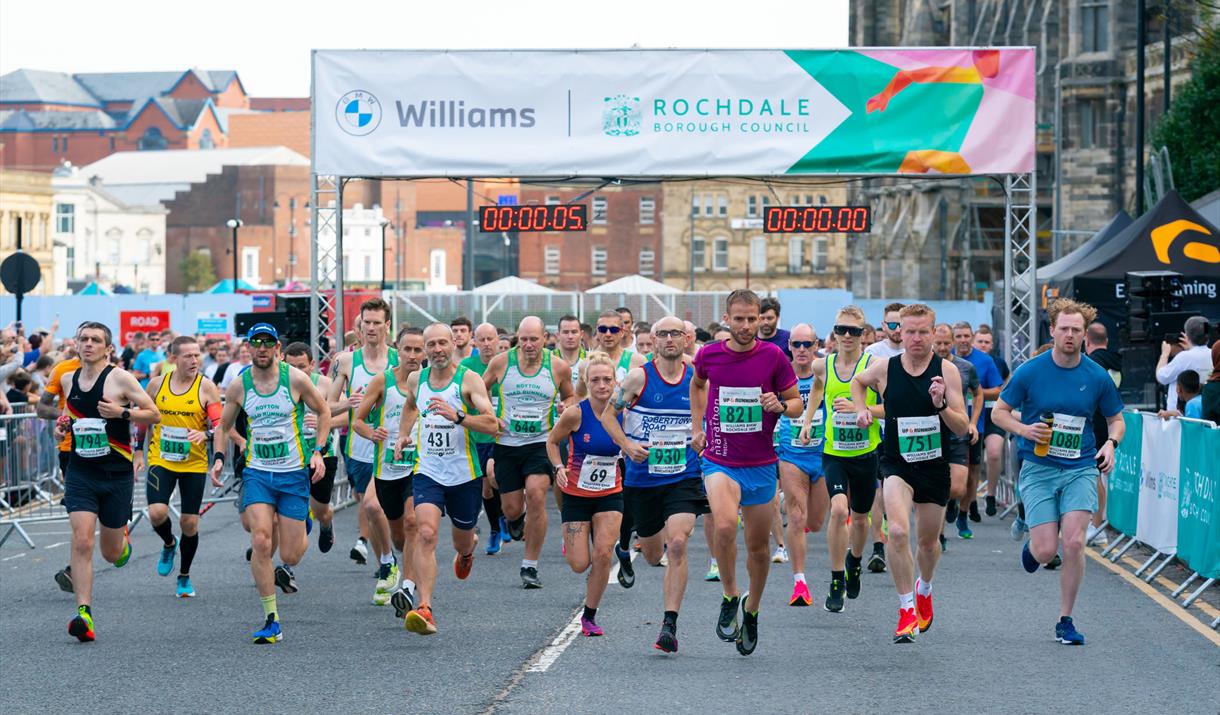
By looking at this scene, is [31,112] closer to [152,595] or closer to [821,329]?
[821,329]

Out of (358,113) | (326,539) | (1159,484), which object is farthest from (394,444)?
(358,113)

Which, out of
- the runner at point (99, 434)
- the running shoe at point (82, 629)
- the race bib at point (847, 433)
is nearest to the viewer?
the running shoe at point (82, 629)

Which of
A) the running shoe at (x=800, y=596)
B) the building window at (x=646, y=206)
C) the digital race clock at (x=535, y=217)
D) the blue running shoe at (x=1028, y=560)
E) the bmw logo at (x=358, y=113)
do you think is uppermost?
the building window at (x=646, y=206)

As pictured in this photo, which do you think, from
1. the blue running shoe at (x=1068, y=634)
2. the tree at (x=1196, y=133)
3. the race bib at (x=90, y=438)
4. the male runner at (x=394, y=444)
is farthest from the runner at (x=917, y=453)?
the tree at (x=1196, y=133)

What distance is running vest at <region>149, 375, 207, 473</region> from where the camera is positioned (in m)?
13.6

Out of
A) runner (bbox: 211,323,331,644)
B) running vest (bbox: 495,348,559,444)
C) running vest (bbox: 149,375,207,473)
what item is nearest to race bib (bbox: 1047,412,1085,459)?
running vest (bbox: 495,348,559,444)

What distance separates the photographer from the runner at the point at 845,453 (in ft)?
40.5

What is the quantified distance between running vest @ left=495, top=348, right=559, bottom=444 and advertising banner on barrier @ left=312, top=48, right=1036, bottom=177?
9632 millimetres

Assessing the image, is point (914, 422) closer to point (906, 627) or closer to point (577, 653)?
point (906, 627)

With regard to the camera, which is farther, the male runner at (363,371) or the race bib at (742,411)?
the male runner at (363,371)

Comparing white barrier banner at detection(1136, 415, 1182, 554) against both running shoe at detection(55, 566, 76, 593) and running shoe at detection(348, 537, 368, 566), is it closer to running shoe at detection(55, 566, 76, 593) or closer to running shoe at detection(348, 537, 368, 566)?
running shoe at detection(348, 537, 368, 566)

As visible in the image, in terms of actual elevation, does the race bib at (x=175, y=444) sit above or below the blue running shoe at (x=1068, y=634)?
above

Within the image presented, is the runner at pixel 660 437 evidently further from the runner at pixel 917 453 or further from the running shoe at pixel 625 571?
the running shoe at pixel 625 571

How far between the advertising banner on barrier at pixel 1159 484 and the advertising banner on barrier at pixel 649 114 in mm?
8087
